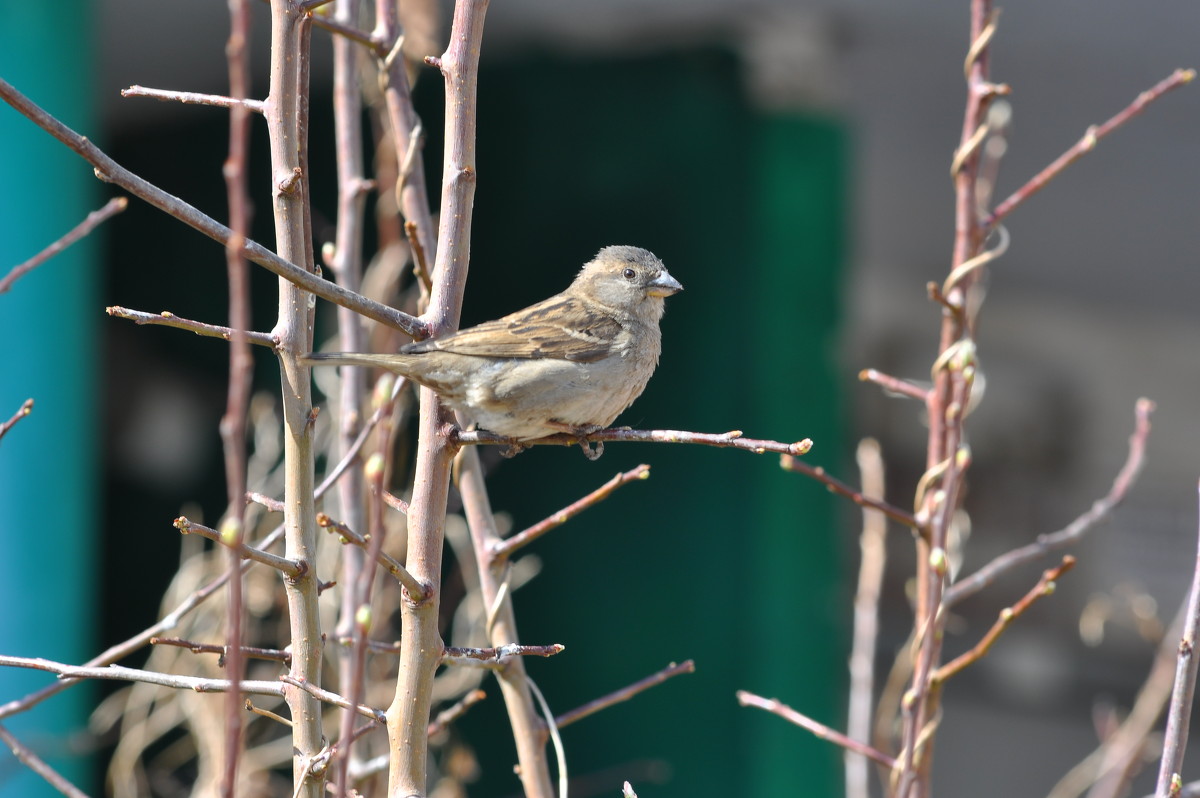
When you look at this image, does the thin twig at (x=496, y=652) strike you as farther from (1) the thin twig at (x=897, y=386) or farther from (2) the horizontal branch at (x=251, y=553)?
(1) the thin twig at (x=897, y=386)

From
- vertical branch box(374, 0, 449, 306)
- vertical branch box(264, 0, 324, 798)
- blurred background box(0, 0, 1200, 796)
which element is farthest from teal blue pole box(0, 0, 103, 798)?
vertical branch box(264, 0, 324, 798)

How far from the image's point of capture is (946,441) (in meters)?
2.29

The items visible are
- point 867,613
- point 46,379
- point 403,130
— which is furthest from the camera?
point 46,379

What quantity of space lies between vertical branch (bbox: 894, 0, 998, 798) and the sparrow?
2.14 feet

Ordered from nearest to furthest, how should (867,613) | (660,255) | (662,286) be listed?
1. (867,613)
2. (662,286)
3. (660,255)

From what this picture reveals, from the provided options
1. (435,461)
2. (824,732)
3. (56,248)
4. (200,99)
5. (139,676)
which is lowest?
(824,732)

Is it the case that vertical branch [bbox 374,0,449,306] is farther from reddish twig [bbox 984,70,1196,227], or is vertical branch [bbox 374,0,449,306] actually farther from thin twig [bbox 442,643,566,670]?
reddish twig [bbox 984,70,1196,227]

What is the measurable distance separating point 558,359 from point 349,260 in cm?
50

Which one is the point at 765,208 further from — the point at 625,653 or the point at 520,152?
the point at 625,653

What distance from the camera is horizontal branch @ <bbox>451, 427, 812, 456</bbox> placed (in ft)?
5.23

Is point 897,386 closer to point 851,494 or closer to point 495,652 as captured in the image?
point 851,494

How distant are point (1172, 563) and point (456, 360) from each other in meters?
8.68

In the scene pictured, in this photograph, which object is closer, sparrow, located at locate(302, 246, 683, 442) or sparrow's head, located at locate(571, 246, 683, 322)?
sparrow, located at locate(302, 246, 683, 442)

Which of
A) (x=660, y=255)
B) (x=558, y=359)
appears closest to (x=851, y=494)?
(x=558, y=359)
